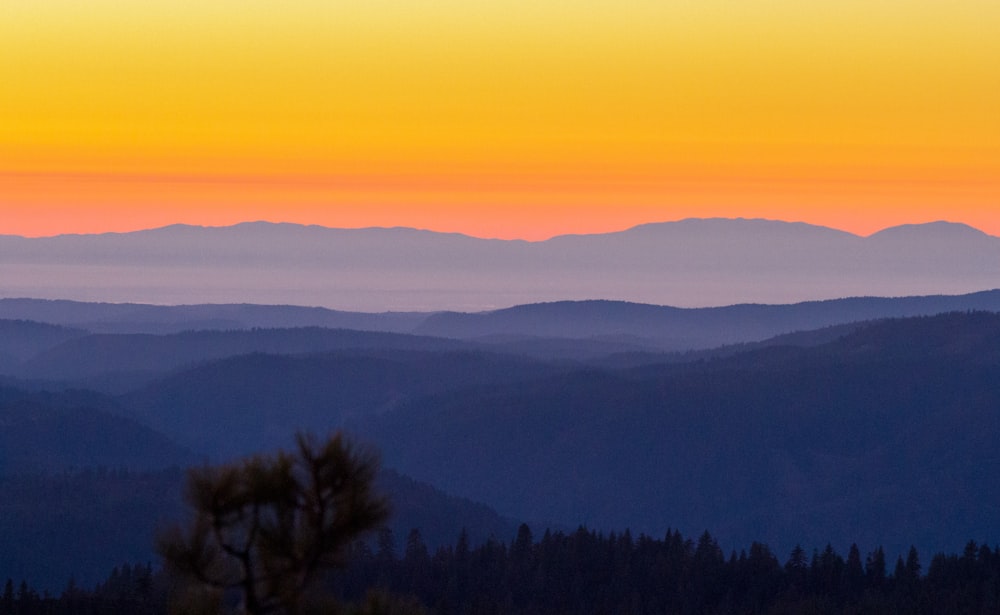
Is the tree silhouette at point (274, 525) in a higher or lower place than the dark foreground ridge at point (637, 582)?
higher

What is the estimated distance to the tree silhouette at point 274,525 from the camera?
82.2ft

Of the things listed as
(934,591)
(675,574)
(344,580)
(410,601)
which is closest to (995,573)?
(934,591)

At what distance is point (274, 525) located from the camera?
998 inches

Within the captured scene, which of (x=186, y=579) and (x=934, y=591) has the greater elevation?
(x=186, y=579)

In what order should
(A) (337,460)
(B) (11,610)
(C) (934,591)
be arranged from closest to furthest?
(A) (337,460), (B) (11,610), (C) (934,591)

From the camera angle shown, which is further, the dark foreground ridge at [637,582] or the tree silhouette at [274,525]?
the dark foreground ridge at [637,582]

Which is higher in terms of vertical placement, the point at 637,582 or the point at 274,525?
the point at 274,525

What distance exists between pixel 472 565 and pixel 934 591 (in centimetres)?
5097

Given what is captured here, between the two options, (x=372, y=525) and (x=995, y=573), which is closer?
(x=372, y=525)

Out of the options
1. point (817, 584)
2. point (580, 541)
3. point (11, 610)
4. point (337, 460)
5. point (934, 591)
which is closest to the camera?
point (337, 460)

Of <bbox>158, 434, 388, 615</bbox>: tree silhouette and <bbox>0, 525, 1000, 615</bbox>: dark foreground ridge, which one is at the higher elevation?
<bbox>158, 434, 388, 615</bbox>: tree silhouette

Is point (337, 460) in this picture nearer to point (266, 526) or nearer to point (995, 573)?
point (266, 526)

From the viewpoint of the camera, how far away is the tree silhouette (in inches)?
986

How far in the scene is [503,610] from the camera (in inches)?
5699
